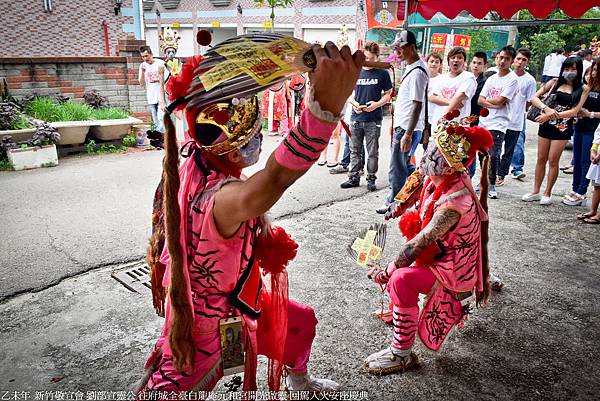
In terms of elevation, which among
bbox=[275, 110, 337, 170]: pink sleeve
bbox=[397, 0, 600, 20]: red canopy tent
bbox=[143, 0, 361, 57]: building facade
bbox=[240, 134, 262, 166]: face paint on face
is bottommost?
bbox=[240, 134, 262, 166]: face paint on face

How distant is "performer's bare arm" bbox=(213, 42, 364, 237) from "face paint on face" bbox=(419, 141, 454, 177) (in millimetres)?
1500

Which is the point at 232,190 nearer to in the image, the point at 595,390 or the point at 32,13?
the point at 595,390

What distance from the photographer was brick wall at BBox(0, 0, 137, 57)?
15.7 metres

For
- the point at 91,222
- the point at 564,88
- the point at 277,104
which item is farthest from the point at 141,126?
the point at 564,88

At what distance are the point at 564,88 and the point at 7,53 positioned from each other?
17.1 metres

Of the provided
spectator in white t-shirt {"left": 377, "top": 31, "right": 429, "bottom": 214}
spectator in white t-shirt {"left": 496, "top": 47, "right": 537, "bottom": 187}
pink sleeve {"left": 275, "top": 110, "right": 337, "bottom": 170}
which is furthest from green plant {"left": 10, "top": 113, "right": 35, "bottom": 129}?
pink sleeve {"left": 275, "top": 110, "right": 337, "bottom": 170}

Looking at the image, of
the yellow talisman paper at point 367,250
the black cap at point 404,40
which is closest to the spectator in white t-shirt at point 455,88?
the black cap at point 404,40

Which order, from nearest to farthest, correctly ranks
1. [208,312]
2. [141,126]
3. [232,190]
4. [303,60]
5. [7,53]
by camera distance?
1. [303,60]
2. [232,190]
3. [208,312]
4. [141,126]
5. [7,53]

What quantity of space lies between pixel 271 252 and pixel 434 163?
1218 mm

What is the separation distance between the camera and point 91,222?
194 inches

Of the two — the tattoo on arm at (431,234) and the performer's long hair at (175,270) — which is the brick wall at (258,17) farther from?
the performer's long hair at (175,270)

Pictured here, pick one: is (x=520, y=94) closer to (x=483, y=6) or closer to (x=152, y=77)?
(x=483, y=6)

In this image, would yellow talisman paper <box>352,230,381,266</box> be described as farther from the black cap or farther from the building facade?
the building facade

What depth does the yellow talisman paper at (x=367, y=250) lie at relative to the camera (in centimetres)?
277
